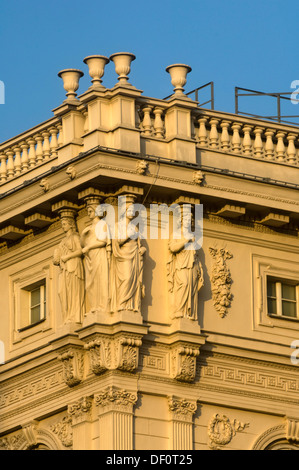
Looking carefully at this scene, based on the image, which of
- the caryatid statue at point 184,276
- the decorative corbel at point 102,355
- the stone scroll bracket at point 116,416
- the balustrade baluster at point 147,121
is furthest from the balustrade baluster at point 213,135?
the stone scroll bracket at point 116,416

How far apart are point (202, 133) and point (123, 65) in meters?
1.87

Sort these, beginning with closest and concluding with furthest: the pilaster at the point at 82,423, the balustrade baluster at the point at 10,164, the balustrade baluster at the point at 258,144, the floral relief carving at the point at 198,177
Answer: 1. the pilaster at the point at 82,423
2. the floral relief carving at the point at 198,177
3. the balustrade baluster at the point at 258,144
4. the balustrade baluster at the point at 10,164

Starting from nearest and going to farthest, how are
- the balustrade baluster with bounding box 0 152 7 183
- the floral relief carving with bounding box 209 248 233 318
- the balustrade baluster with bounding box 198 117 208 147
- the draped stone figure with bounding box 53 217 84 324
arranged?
the draped stone figure with bounding box 53 217 84 324, the floral relief carving with bounding box 209 248 233 318, the balustrade baluster with bounding box 198 117 208 147, the balustrade baluster with bounding box 0 152 7 183

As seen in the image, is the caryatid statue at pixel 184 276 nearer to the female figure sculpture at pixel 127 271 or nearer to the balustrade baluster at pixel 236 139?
the female figure sculpture at pixel 127 271

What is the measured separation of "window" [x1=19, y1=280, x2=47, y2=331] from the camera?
3756 cm

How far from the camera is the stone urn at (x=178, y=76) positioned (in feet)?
121

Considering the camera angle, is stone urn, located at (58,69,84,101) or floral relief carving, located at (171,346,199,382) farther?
stone urn, located at (58,69,84,101)

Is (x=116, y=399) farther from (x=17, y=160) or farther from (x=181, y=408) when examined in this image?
(x=17, y=160)

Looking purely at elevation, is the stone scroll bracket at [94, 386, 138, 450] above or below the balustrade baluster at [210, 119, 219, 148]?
below

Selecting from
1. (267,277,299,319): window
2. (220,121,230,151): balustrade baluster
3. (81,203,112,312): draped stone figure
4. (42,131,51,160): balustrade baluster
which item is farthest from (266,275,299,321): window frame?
(42,131,51,160): balustrade baluster

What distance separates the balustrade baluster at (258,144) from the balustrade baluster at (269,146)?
0.31 ft

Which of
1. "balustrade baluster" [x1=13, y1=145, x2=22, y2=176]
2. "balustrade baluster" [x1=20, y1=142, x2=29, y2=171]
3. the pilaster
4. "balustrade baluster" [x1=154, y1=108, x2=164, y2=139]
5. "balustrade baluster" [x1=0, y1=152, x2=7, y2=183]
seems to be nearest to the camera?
the pilaster

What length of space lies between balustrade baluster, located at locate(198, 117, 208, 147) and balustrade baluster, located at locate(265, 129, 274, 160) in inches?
48.3

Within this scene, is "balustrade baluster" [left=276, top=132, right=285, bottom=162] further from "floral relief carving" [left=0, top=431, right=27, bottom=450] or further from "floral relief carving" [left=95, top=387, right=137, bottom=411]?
"floral relief carving" [left=0, top=431, right=27, bottom=450]
